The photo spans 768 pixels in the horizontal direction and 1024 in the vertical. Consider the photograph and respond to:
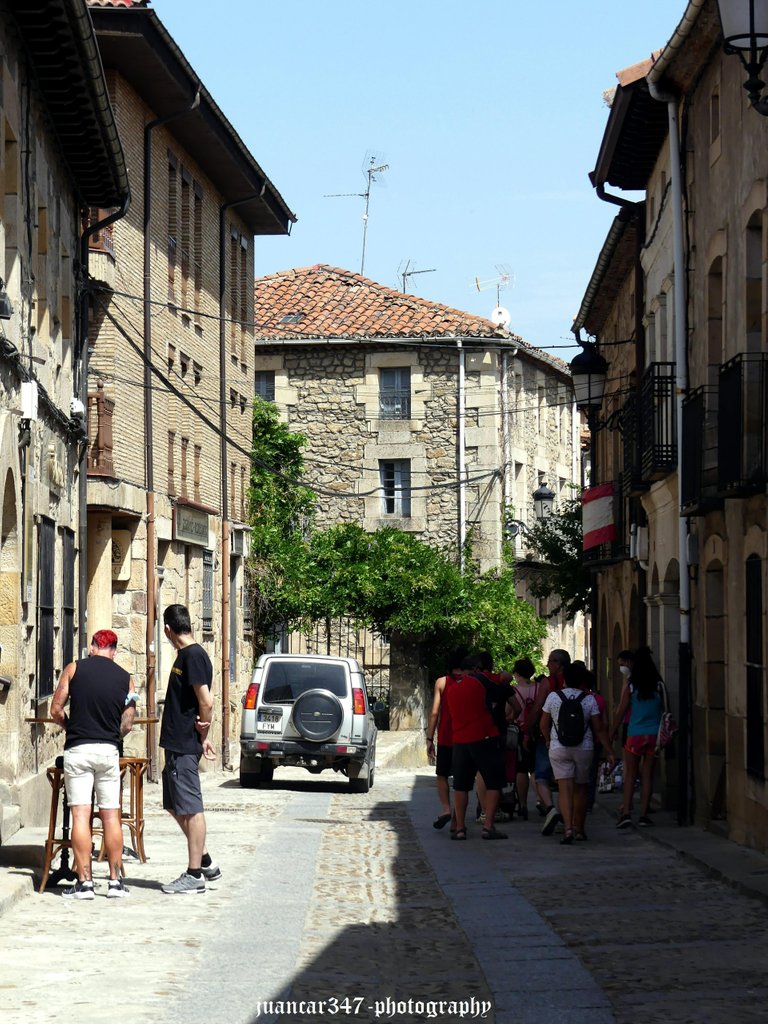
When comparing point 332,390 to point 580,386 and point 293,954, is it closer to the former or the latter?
point 580,386

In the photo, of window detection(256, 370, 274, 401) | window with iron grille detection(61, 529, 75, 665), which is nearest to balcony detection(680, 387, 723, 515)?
window with iron grille detection(61, 529, 75, 665)

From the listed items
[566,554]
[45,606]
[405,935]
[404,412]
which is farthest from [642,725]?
[404,412]

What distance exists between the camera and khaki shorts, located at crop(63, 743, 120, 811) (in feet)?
38.3

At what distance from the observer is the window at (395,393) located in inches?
1751

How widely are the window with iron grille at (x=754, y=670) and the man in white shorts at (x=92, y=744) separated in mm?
5501

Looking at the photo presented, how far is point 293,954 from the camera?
940cm

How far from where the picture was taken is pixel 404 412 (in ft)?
146

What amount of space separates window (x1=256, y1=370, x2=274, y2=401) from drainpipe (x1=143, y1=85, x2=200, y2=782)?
59.4 feet

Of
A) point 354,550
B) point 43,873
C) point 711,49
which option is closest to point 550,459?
point 354,550

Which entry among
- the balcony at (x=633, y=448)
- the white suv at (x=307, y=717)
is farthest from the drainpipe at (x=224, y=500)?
the balcony at (x=633, y=448)

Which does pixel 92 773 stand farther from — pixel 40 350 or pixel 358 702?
pixel 358 702

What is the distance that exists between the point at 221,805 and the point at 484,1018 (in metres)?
13.7

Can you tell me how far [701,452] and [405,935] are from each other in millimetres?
7111

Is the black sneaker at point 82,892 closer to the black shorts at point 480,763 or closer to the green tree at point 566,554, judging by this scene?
the black shorts at point 480,763
